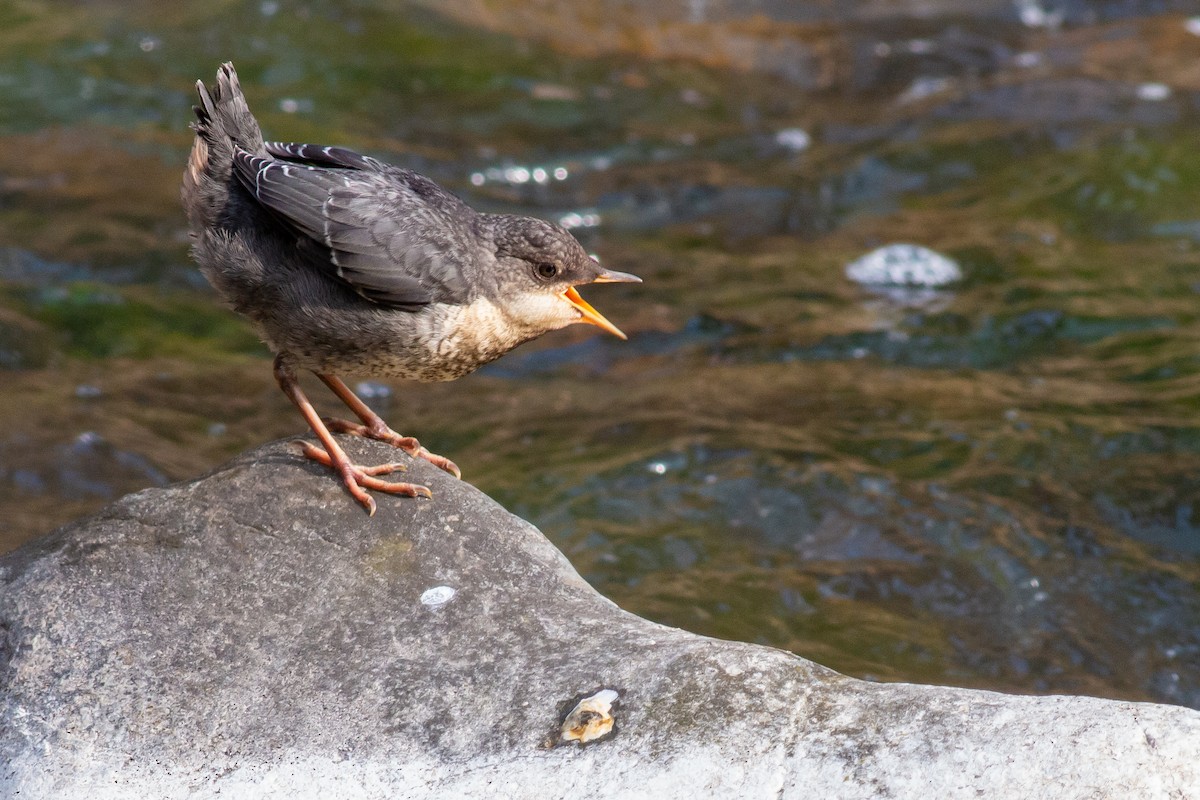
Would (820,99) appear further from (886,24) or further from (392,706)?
(392,706)

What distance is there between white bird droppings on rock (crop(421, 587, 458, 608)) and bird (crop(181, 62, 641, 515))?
0.52m

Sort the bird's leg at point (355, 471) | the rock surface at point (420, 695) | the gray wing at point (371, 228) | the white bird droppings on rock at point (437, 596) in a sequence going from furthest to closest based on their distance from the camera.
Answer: the gray wing at point (371, 228), the bird's leg at point (355, 471), the white bird droppings on rock at point (437, 596), the rock surface at point (420, 695)

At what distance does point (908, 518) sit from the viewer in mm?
6082

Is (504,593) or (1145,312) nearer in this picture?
(504,593)

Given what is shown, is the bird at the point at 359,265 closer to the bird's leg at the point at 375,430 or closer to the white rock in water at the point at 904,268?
the bird's leg at the point at 375,430

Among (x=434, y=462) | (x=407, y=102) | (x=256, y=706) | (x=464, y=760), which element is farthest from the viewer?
(x=407, y=102)

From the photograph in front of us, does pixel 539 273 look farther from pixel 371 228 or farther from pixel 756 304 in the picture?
pixel 756 304

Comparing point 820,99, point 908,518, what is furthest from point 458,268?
point 820,99

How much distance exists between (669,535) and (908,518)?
3.69ft

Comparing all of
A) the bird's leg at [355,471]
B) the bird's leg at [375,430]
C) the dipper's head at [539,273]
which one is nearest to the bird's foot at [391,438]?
the bird's leg at [375,430]

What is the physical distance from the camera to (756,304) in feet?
27.2

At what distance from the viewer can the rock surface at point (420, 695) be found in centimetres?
256

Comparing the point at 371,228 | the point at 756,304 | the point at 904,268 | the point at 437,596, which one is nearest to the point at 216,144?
the point at 371,228

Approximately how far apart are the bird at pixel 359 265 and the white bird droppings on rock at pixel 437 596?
52cm
